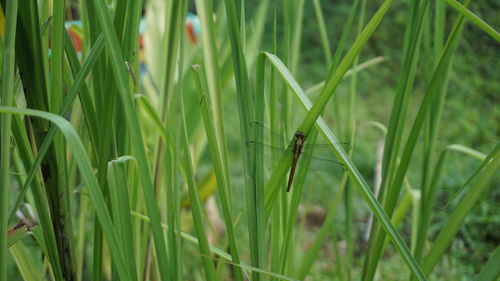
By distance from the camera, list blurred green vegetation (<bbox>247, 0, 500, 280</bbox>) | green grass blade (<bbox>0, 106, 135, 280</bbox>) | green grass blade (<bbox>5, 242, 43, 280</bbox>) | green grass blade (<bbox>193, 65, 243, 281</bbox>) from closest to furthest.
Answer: green grass blade (<bbox>0, 106, 135, 280</bbox>) → green grass blade (<bbox>193, 65, 243, 281</bbox>) → green grass blade (<bbox>5, 242, 43, 280</bbox>) → blurred green vegetation (<bbox>247, 0, 500, 280</bbox>)

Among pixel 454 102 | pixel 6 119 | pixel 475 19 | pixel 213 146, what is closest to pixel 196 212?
pixel 213 146

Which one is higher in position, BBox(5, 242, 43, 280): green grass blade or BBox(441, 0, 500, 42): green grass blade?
BBox(441, 0, 500, 42): green grass blade

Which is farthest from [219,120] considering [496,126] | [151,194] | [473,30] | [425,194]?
[473,30]

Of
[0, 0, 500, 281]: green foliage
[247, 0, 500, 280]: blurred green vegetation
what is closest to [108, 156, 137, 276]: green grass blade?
[0, 0, 500, 281]: green foliage

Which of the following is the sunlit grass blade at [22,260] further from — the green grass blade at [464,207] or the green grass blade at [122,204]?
the green grass blade at [464,207]

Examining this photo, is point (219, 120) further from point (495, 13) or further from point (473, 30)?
point (473, 30)

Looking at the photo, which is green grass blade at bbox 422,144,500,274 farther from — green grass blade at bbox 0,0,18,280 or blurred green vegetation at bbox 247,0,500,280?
green grass blade at bbox 0,0,18,280

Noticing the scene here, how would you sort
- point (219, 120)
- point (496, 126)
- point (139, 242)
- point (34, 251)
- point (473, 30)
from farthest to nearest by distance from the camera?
point (473, 30) < point (496, 126) < point (34, 251) < point (139, 242) < point (219, 120)

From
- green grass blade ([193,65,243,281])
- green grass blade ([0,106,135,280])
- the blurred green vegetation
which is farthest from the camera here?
the blurred green vegetation

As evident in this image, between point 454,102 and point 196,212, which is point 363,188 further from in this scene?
point 454,102

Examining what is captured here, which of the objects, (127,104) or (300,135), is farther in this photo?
(300,135)

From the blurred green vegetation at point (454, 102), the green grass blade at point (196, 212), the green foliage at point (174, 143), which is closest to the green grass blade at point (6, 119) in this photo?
the green foliage at point (174, 143)
